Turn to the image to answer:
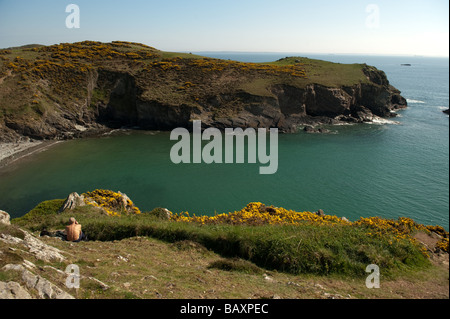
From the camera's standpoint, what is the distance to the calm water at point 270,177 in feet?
105

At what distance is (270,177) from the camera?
39.7 m

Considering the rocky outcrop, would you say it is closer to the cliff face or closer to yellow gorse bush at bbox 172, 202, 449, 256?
the cliff face

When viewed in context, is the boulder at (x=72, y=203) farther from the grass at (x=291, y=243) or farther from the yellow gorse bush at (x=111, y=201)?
the grass at (x=291, y=243)

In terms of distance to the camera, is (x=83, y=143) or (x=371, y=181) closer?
(x=371, y=181)

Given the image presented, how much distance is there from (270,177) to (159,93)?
125 ft

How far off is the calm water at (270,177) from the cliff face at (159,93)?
8.71 meters

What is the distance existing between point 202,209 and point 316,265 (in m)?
18.7

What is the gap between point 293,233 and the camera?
16.2 meters

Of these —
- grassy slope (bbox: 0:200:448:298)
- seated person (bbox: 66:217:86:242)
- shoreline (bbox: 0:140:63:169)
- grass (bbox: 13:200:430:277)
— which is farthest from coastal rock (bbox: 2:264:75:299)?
shoreline (bbox: 0:140:63:169)

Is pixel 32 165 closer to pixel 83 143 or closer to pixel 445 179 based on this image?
pixel 83 143

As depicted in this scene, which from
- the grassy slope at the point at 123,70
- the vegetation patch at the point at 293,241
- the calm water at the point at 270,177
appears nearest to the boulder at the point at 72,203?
the vegetation patch at the point at 293,241

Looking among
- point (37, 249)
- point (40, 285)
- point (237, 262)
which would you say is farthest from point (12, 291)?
point (237, 262)

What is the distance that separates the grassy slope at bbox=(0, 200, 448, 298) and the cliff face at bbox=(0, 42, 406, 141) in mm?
46291
